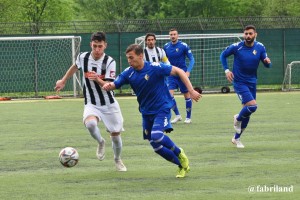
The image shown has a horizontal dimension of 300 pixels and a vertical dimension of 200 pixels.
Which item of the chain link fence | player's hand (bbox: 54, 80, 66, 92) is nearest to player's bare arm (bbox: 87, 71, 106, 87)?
player's hand (bbox: 54, 80, 66, 92)

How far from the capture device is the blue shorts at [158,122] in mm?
10953

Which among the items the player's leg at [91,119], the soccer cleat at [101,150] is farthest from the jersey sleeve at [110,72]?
the soccer cleat at [101,150]

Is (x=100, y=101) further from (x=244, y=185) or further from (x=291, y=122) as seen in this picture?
(x=291, y=122)

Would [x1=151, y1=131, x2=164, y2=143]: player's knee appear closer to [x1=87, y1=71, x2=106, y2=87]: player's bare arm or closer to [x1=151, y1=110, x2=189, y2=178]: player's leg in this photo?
[x1=151, y1=110, x2=189, y2=178]: player's leg

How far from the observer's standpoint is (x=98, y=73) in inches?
473

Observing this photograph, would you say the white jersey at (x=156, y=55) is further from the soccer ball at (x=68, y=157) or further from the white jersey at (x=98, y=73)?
the soccer ball at (x=68, y=157)

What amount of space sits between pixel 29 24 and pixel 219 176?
24.9m

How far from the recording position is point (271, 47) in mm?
35938

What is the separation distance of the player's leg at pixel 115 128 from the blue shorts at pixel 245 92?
3424 millimetres

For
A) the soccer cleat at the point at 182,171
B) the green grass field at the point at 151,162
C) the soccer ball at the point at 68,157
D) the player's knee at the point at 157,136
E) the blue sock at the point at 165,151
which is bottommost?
the green grass field at the point at 151,162

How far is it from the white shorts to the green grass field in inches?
25.3

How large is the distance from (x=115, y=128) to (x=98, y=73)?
865mm

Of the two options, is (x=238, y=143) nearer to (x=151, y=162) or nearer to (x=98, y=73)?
(x=151, y=162)

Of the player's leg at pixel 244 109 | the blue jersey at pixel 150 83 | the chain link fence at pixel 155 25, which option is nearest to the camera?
the blue jersey at pixel 150 83
